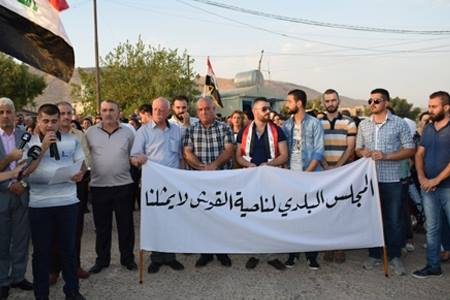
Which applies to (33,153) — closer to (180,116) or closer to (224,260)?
(224,260)

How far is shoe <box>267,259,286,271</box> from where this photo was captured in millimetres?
5145

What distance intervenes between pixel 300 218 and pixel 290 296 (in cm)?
108

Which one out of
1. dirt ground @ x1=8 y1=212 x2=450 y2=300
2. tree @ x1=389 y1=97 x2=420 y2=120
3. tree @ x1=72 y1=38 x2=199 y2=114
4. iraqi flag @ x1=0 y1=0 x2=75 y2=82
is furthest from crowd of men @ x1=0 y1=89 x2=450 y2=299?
tree @ x1=389 y1=97 x2=420 y2=120

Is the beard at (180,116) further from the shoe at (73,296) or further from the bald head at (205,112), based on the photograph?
the shoe at (73,296)

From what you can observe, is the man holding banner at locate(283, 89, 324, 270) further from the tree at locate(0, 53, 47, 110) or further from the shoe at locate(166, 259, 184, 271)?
the tree at locate(0, 53, 47, 110)

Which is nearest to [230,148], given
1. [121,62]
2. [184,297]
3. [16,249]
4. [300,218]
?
[300,218]

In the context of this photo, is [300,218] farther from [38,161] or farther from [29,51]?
[29,51]

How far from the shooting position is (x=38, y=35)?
3.04m

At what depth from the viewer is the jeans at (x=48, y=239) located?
3953 millimetres

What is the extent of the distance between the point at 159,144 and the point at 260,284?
2141mm

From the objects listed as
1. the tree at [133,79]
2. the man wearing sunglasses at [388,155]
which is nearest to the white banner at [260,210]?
the man wearing sunglasses at [388,155]

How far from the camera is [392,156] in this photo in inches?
199

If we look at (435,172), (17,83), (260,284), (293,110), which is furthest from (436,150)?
(17,83)

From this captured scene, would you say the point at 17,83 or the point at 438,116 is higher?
the point at 17,83
